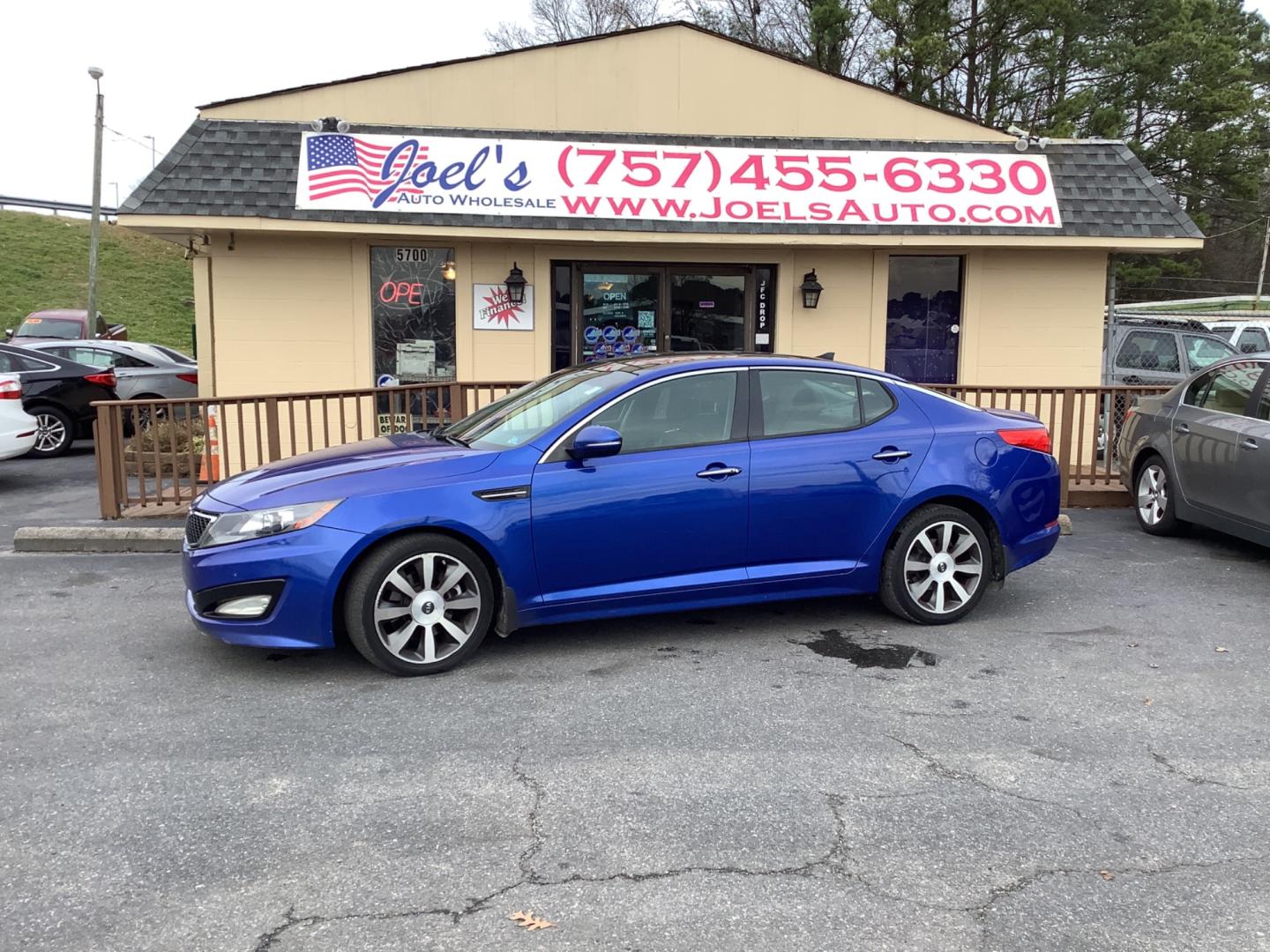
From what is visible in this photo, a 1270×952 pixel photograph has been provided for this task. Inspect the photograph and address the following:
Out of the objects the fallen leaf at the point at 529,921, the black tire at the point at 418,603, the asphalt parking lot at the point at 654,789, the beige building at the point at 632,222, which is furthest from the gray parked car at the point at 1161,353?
the fallen leaf at the point at 529,921

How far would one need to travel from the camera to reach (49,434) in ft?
43.8

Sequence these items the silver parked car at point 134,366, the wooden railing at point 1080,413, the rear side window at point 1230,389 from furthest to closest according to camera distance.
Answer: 1. the silver parked car at point 134,366
2. the wooden railing at point 1080,413
3. the rear side window at point 1230,389

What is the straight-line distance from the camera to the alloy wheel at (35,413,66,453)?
13266mm

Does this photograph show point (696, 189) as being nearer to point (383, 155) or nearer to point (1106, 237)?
point (383, 155)

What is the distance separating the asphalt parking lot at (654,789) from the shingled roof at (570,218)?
5.22 m

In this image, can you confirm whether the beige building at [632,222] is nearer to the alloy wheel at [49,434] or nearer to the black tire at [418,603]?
the alloy wheel at [49,434]

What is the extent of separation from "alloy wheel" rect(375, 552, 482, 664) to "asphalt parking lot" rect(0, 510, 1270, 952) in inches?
7.3

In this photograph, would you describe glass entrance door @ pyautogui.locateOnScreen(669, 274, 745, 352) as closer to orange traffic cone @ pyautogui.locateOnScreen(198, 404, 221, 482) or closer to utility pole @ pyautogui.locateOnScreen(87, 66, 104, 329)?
orange traffic cone @ pyautogui.locateOnScreen(198, 404, 221, 482)

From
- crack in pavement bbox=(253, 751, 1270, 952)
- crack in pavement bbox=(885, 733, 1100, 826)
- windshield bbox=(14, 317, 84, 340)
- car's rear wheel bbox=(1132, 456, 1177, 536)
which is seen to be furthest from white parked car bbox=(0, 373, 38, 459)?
windshield bbox=(14, 317, 84, 340)

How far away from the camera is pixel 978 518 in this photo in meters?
5.91

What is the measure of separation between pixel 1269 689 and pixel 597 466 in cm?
345

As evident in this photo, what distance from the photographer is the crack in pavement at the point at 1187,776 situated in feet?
12.6

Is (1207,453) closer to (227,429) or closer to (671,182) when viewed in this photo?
(671,182)

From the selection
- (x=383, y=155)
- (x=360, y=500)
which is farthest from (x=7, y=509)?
(x=360, y=500)
